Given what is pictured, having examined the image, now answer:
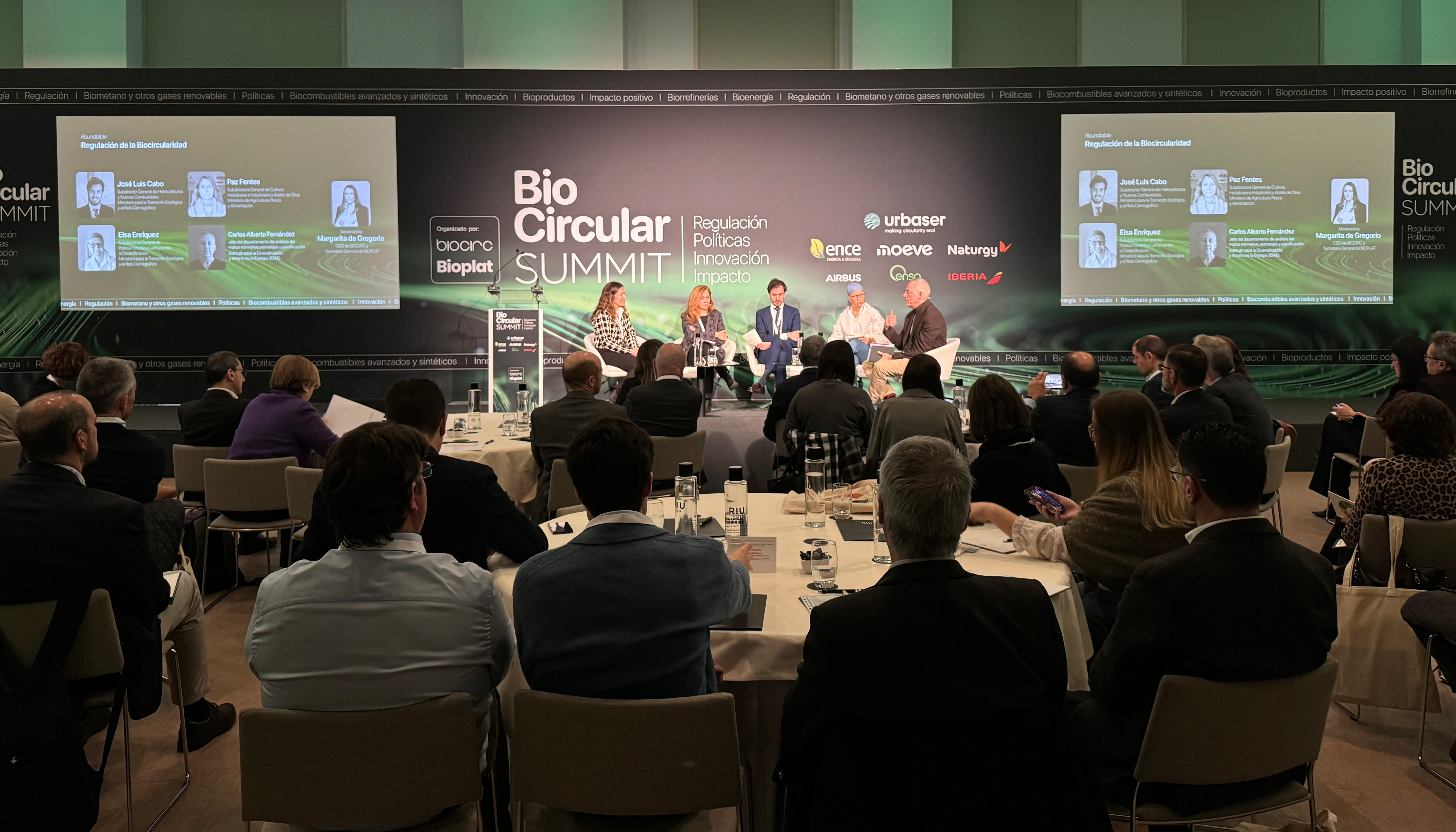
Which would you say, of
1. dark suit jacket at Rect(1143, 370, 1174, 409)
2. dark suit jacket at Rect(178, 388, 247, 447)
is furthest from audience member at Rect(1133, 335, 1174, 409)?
dark suit jacket at Rect(178, 388, 247, 447)

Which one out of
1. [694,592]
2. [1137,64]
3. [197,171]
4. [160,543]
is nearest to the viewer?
→ [694,592]

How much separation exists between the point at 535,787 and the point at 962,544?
5.58ft

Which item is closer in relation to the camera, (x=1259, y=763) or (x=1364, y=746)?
(x=1259, y=763)

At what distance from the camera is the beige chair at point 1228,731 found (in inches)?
84.4

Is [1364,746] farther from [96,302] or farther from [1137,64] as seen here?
[96,302]

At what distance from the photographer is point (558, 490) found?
4.96 metres

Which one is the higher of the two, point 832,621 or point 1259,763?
point 832,621

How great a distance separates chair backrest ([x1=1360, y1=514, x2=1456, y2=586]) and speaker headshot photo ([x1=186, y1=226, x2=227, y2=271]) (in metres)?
9.24

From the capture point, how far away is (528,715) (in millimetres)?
2033

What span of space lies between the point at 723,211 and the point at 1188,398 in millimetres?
5357

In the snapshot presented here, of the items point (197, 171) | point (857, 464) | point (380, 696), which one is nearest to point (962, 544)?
point (380, 696)

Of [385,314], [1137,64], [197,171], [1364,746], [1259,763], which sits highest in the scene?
[1137,64]

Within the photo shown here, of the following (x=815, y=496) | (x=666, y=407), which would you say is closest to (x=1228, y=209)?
(x=666, y=407)

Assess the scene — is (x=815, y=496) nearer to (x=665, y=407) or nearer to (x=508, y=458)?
(x=665, y=407)
